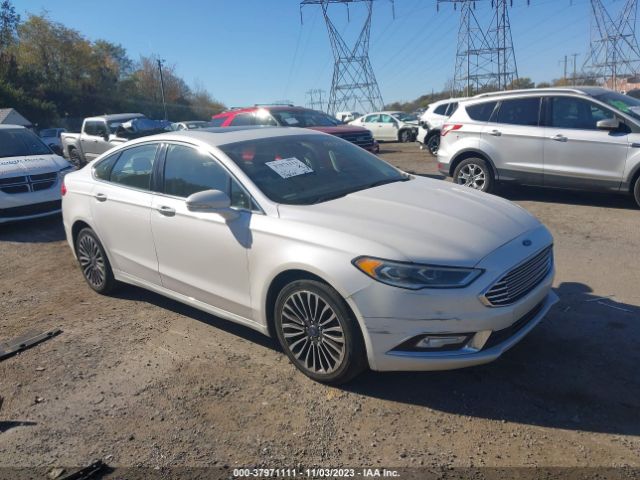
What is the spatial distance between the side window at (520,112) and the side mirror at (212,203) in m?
6.11

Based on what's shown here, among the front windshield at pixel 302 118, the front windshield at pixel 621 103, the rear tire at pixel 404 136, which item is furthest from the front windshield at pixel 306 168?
the rear tire at pixel 404 136

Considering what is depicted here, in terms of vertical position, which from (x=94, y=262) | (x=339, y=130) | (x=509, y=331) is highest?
(x=339, y=130)

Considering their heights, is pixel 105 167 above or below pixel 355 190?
above

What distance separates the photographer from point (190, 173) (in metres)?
4.14

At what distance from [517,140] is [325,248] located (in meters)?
6.06

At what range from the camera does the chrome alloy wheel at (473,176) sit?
28.4 ft

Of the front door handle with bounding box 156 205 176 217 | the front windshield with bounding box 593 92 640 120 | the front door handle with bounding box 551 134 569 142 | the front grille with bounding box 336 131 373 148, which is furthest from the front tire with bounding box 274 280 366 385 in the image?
the front grille with bounding box 336 131 373 148

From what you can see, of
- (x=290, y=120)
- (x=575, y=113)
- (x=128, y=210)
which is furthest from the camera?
(x=290, y=120)

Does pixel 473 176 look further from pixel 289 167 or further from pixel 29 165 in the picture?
pixel 29 165

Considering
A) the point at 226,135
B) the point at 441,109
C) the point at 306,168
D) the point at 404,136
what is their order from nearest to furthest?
the point at 306,168 → the point at 226,135 → the point at 441,109 → the point at 404,136

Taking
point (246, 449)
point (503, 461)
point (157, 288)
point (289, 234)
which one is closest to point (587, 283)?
point (503, 461)

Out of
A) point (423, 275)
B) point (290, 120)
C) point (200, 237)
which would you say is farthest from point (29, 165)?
point (423, 275)

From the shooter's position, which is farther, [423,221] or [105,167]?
[105,167]

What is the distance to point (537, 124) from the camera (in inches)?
315
